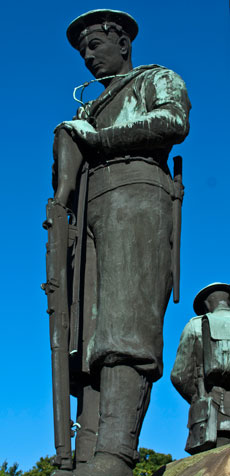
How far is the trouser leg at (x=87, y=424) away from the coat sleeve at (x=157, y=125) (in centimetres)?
221

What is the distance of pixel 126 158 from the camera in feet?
25.5

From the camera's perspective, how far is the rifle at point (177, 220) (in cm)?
761

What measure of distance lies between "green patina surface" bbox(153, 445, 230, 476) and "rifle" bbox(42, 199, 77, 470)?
1.12m

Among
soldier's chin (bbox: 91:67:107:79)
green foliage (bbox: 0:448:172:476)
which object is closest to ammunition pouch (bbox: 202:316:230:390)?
soldier's chin (bbox: 91:67:107:79)

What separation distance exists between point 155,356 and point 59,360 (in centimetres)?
79

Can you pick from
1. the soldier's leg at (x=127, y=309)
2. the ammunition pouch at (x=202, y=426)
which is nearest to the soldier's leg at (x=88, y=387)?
the soldier's leg at (x=127, y=309)

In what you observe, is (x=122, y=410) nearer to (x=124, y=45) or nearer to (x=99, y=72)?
(x=99, y=72)

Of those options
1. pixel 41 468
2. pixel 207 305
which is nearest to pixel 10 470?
pixel 41 468

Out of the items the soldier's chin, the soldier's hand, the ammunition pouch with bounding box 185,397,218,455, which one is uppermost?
the soldier's chin

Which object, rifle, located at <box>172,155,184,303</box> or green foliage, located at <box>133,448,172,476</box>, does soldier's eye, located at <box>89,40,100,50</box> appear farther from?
green foliage, located at <box>133,448,172,476</box>

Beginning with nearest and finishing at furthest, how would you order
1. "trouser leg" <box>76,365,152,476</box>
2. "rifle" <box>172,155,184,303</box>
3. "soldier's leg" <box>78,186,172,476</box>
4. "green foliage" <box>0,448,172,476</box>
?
"trouser leg" <box>76,365,152,476</box>, "soldier's leg" <box>78,186,172,476</box>, "rifle" <box>172,155,184,303</box>, "green foliage" <box>0,448,172,476</box>

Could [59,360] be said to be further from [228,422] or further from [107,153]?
[228,422]

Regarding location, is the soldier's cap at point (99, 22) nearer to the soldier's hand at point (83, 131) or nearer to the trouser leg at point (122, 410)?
the soldier's hand at point (83, 131)

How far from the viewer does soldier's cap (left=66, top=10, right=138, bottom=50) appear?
852 centimetres
